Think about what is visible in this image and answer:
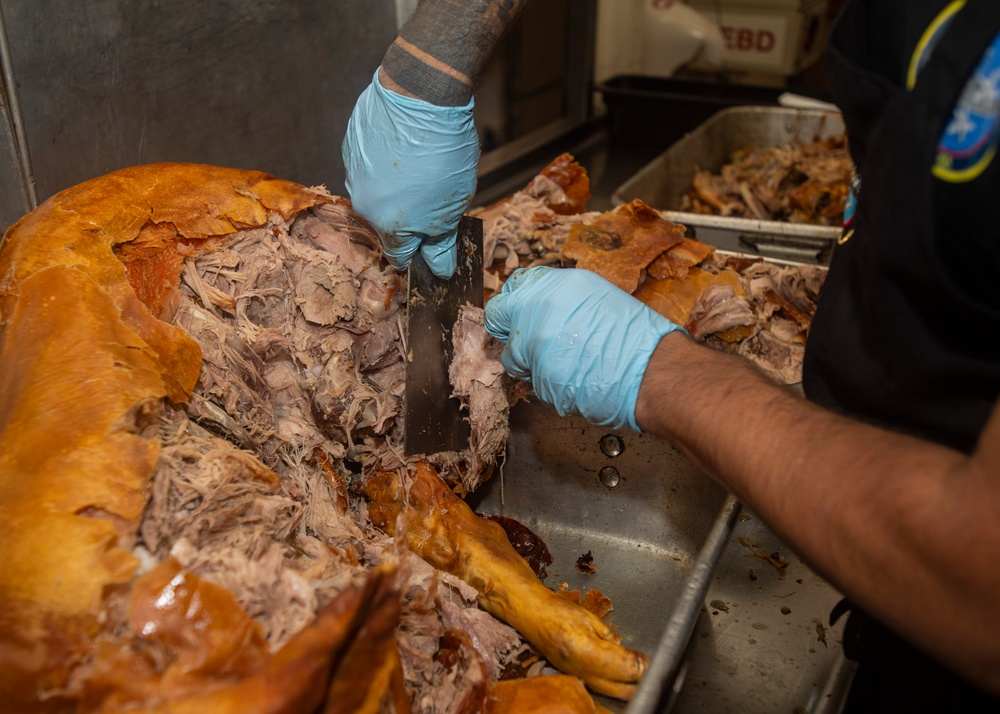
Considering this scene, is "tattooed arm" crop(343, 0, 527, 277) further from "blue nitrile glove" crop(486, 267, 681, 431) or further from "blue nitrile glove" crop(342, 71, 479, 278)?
"blue nitrile glove" crop(486, 267, 681, 431)

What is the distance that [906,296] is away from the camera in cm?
117

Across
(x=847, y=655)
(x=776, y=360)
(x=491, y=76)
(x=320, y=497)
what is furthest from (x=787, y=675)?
(x=491, y=76)

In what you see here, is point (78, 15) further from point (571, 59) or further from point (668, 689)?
point (571, 59)

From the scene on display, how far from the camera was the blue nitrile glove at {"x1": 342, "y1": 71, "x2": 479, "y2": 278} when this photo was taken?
1682 mm

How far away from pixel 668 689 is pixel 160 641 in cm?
75

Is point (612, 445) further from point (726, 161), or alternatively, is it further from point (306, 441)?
point (726, 161)

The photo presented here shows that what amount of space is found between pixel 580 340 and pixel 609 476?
2.00ft

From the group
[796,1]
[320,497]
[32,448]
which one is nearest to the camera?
[32,448]

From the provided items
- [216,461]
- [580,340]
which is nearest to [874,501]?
[580,340]

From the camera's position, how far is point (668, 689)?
4.23ft

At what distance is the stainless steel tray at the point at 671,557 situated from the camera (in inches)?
64.9

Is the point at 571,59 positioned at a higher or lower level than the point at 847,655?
higher

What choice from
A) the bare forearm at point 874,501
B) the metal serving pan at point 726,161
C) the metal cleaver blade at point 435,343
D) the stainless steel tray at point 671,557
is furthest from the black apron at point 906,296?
the metal serving pan at point 726,161

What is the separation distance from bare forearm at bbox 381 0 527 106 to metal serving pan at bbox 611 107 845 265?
1.26 meters
